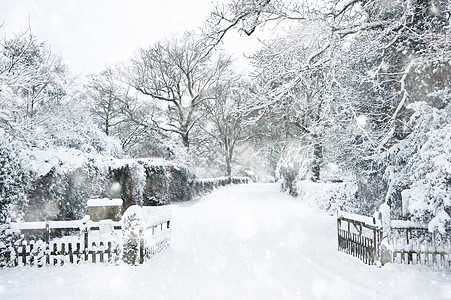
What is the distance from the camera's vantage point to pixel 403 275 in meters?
6.61

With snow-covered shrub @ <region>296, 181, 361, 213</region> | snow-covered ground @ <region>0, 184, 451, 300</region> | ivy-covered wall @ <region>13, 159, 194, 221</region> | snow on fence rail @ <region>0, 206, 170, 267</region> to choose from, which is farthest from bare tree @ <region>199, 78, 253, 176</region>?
snow on fence rail @ <region>0, 206, 170, 267</region>

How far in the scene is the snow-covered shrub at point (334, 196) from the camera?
570 inches

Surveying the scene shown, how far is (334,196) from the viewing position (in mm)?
16828

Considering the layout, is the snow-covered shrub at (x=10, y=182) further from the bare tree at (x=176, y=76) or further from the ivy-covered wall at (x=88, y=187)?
the bare tree at (x=176, y=76)

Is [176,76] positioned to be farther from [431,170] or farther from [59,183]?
[431,170]

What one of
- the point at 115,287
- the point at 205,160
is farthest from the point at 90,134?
the point at 205,160

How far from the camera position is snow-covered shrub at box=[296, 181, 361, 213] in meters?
14.5

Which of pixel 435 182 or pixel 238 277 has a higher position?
pixel 435 182

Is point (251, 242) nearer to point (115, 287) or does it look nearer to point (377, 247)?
point (377, 247)

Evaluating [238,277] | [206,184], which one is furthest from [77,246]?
[206,184]


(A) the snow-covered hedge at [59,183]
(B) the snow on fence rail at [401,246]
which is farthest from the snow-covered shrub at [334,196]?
(A) the snow-covered hedge at [59,183]

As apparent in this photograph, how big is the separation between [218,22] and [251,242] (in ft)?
20.5

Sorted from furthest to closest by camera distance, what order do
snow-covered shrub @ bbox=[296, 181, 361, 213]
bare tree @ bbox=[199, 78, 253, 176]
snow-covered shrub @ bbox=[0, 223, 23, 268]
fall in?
bare tree @ bbox=[199, 78, 253, 176] < snow-covered shrub @ bbox=[296, 181, 361, 213] < snow-covered shrub @ bbox=[0, 223, 23, 268]

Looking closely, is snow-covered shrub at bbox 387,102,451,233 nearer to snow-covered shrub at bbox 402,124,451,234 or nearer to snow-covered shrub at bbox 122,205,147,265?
snow-covered shrub at bbox 402,124,451,234
